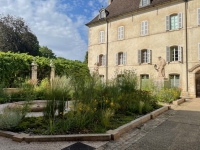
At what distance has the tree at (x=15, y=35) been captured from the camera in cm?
2431

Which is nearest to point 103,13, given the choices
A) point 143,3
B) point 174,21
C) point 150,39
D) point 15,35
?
point 143,3

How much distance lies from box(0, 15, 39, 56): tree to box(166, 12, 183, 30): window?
20.7 metres

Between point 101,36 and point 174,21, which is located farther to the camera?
point 101,36

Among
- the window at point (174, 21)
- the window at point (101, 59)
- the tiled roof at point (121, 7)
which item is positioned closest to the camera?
the window at point (174, 21)

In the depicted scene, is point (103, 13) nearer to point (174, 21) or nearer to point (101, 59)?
point (101, 59)

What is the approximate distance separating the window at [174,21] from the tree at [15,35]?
20662 mm

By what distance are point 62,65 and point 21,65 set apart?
14.9ft

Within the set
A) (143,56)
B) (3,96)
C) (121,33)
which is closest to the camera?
(3,96)

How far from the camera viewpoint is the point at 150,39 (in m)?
15.3

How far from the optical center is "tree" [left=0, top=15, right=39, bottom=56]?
24312 millimetres

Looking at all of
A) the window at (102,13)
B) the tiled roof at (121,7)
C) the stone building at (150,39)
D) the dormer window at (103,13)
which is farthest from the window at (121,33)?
the window at (102,13)

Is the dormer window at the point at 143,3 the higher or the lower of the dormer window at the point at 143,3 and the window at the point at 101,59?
the higher

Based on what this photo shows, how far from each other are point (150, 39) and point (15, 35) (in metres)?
20.0

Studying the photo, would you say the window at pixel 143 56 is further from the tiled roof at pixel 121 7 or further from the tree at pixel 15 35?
the tree at pixel 15 35
